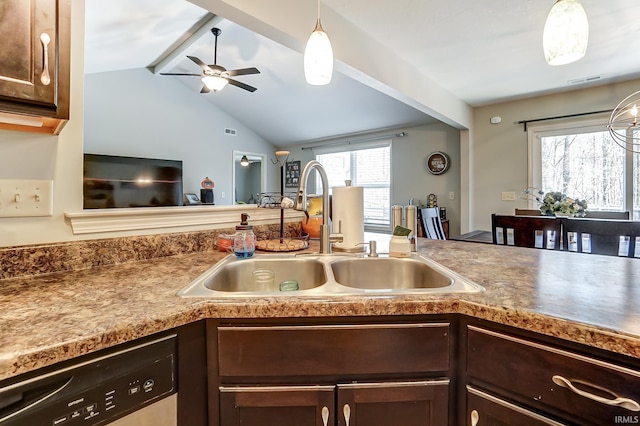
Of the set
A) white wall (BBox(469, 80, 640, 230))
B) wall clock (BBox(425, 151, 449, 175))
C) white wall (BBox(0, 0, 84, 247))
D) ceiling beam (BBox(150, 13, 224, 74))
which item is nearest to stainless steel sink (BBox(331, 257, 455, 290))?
white wall (BBox(0, 0, 84, 247))

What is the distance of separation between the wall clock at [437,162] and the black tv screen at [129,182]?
4.31 meters

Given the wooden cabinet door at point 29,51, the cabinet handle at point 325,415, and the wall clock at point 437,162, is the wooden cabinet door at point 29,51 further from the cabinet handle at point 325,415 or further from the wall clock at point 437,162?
the wall clock at point 437,162

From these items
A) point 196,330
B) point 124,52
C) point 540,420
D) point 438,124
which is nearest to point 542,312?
point 540,420

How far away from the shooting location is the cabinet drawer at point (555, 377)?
1.82 ft

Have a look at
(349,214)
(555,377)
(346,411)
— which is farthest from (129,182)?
(555,377)

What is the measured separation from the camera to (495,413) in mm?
684

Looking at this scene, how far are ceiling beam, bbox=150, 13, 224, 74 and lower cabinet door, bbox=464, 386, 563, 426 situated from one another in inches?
140

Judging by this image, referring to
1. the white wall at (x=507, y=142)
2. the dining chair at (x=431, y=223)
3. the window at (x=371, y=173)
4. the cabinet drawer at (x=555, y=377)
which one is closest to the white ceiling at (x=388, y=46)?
the white wall at (x=507, y=142)

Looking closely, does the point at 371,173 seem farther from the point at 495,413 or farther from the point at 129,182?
the point at 495,413

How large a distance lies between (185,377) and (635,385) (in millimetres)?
910

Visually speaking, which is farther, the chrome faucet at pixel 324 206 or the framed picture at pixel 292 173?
the framed picture at pixel 292 173

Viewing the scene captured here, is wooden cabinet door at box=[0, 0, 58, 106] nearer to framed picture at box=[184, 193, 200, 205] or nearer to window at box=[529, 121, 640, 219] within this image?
window at box=[529, 121, 640, 219]

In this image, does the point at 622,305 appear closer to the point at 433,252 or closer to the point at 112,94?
the point at 433,252

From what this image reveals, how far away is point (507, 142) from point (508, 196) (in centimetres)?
74
